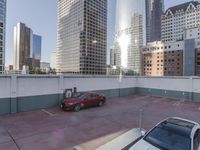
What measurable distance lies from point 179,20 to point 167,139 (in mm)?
132438

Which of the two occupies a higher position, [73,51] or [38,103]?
[73,51]

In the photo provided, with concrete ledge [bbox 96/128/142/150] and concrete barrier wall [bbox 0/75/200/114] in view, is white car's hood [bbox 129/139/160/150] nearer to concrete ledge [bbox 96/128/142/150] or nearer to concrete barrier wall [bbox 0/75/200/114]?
concrete ledge [bbox 96/128/142/150]

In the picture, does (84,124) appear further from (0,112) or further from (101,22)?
(101,22)

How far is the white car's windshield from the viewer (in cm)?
440

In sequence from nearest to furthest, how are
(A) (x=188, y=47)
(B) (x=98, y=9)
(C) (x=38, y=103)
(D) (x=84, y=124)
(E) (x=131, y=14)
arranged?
(D) (x=84, y=124) < (C) (x=38, y=103) < (A) (x=188, y=47) < (E) (x=131, y=14) < (B) (x=98, y=9)

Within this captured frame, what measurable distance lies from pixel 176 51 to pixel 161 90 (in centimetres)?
7046

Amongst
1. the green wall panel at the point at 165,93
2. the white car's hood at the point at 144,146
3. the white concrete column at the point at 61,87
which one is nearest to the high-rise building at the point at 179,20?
the green wall panel at the point at 165,93

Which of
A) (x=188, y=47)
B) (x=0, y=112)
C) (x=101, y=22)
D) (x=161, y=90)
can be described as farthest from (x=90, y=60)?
(x=0, y=112)

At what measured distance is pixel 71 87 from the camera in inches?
582

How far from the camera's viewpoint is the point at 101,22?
11706cm

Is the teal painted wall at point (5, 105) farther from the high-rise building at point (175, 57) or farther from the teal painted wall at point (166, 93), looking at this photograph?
the high-rise building at point (175, 57)

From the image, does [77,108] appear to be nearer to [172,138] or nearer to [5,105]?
Result: [5,105]

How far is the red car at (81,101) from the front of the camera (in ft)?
39.9

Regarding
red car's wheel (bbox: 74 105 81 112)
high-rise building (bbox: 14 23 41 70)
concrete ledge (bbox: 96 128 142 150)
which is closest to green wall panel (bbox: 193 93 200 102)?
red car's wheel (bbox: 74 105 81 112)
